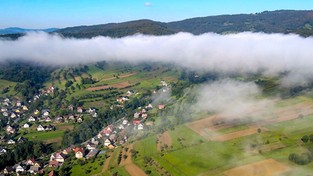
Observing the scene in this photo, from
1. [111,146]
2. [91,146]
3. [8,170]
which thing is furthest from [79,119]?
[8,170]

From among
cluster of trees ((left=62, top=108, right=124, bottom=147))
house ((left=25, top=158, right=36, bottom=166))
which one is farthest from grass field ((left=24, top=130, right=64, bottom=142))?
house ((left=25, top=158, right=36, bottom=166))

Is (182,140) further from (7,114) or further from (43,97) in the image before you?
(43,97)

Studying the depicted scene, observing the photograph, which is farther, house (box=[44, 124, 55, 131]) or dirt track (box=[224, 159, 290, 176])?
house (box=[44, 124, 55, 131])

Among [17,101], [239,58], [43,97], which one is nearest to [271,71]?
[239,58]

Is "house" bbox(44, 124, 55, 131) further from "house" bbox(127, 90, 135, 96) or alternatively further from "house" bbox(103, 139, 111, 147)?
"house" bbox(127, 90, 135, 96)

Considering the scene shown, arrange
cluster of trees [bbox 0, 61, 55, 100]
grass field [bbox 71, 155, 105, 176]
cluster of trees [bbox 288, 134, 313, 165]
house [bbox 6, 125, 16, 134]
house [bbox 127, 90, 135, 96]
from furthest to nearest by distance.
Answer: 1. cluster of trees [bbox 0, 61, 55, 100]
2. house [bbox 127, 90, 135, 96]
3. house [bbox 6, 125, 16, 134]
4. grass field [bbox 71, 155, 105, 176]
5. cluster of trees [bbox 288, 134, 313, 165]

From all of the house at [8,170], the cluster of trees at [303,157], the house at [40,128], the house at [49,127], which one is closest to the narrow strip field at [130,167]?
the house at [8,170]

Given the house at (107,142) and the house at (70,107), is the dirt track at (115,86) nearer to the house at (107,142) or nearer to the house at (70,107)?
the house at (70,107)
